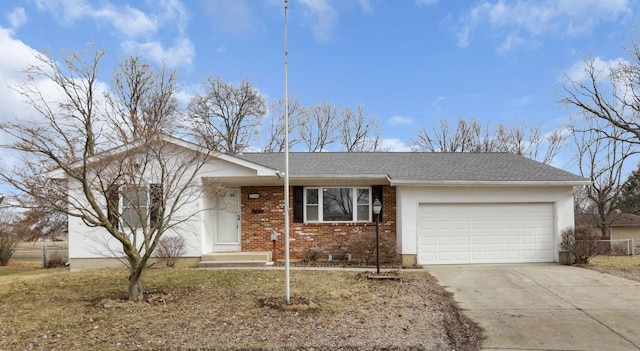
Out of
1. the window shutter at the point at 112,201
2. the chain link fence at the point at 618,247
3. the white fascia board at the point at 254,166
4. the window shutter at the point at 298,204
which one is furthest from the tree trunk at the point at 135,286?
the chain link fence at the point at 618,247

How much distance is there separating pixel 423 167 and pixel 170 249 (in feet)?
27.6

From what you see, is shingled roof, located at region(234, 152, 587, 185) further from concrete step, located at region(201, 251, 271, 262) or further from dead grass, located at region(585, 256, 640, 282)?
concrete step, located at region(201, 251, 271, 262)

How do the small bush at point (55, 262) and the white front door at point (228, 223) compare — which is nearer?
the white front door at point (228, 223)

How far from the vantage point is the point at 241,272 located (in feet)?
33.8

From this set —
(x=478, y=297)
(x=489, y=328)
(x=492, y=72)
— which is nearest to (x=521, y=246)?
(x=478, y=297)

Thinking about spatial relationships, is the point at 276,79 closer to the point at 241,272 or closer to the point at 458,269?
the point at 241,272

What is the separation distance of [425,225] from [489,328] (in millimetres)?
6330

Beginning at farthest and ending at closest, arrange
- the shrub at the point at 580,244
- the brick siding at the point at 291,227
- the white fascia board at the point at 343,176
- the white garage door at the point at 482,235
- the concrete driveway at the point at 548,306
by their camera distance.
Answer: the brick siding at the point at 291,227 → the white fascia board at the point at 343,176 → the white garage door at the point at 482,235 → the shrub at the point at 580,244 → the concrete driveway at the point at 548,306

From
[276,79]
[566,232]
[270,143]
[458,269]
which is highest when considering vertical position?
[270,143]

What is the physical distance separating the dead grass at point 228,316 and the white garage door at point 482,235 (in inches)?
122

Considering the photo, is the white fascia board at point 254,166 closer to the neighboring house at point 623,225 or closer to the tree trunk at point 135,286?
the tree trunk at point 135,286

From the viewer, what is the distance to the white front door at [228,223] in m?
13.1

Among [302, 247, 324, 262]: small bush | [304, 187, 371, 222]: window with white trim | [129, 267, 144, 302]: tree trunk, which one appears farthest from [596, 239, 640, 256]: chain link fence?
[129, 267, 144, 302]: tree trunk

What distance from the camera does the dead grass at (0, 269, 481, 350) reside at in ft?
17.4
